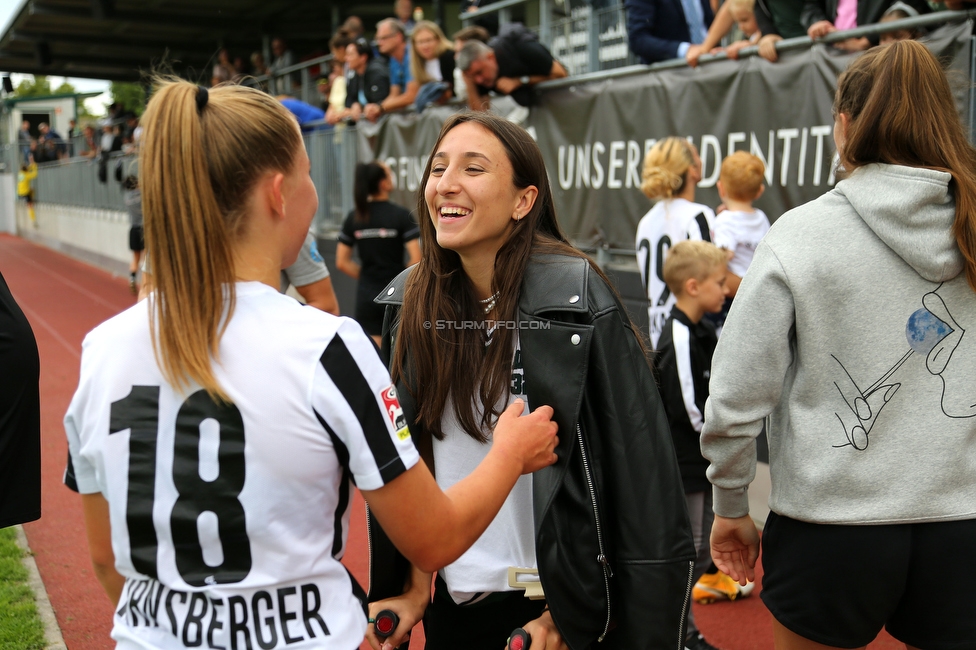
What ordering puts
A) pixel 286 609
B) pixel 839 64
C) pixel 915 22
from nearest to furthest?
pixel 286 609, pixel 915 22, pixel 839 64

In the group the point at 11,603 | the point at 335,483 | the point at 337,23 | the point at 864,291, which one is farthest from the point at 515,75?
the point at 337,23

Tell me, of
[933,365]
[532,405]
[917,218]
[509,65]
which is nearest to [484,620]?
[532,405]

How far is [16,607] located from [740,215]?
13.5 feet

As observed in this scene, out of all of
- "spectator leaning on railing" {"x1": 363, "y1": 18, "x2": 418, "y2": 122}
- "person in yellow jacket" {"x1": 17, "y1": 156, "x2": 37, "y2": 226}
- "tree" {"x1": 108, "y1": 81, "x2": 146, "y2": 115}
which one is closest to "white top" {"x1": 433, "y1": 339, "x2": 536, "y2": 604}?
"spectator leaning on railing" {"x1": 363, "y1": 18, "x2": 418, "y2": 122}

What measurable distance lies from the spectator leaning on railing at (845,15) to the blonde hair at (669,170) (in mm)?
1152

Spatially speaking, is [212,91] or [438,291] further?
[438,291]

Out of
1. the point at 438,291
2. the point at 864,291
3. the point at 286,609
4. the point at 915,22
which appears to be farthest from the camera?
the point at 915,22

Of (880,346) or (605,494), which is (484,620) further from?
(880,346)

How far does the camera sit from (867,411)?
6.75 feet

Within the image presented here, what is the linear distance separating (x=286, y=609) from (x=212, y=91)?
0.86 m

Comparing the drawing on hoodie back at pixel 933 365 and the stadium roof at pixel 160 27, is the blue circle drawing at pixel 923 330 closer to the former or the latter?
the drawing on hoodie back at pixel 933 365

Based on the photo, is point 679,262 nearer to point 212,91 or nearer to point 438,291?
point 438,291

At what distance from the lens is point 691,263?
151 inches

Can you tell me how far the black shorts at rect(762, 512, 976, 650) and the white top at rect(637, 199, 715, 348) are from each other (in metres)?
2.84
